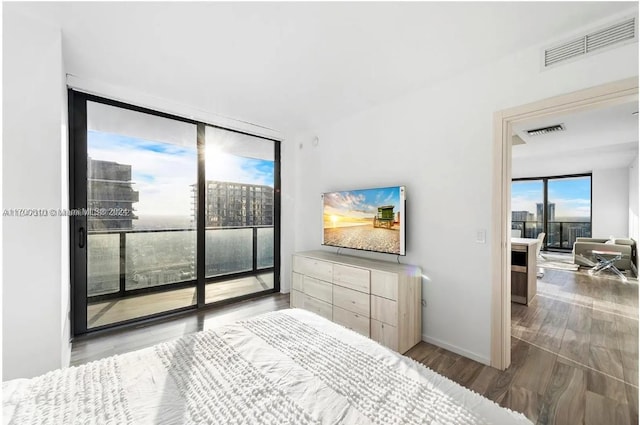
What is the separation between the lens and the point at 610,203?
707cm

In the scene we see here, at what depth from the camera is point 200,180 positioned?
137 inches

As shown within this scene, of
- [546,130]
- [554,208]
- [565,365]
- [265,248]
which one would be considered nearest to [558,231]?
[554,208]

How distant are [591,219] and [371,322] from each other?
27.3ft

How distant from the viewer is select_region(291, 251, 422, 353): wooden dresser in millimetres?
2504

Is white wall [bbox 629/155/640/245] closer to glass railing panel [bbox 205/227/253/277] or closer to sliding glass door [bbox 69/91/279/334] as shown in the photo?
sliding glass door [bbox 69/91/279/334]

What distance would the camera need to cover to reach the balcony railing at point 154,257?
2910 millimetres

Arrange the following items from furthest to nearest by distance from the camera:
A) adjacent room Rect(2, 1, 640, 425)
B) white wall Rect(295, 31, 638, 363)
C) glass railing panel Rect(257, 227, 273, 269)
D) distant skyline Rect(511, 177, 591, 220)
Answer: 1. distant skyline Rect(511, 177, 591, 220)
2. glass railing panel Rect(257, 227, 273, 269)
3. white wall Rect(295, 31, 638, 363)
4. adjacent room Rect(2, 1, 640, 425)

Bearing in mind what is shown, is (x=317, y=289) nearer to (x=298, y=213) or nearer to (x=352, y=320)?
(x=352, y=320)

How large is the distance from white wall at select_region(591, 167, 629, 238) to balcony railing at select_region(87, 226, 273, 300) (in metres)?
8.75

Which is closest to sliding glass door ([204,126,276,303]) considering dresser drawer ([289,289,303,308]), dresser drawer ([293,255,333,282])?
dresser drawer ([289,289,303,308])

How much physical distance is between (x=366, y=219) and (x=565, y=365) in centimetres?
208

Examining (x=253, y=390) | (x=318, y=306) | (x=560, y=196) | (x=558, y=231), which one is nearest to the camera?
(x=253, y=390)

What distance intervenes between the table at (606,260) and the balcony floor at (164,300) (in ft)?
21.3

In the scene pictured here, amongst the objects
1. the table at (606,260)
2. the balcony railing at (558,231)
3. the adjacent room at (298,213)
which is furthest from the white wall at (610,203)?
the adjacent room at (298,213)
